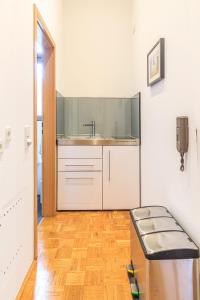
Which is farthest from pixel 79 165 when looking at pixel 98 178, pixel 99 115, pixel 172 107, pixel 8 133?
pixel 8 133

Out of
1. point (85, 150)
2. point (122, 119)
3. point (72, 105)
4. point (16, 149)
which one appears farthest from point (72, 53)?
point (16, 149)

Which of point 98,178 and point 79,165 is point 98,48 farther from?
point 98,178

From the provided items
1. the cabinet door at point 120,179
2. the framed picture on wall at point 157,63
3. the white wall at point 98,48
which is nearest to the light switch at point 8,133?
the framed picture on wall at point 157,63

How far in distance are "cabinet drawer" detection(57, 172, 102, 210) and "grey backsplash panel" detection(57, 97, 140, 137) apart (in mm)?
825

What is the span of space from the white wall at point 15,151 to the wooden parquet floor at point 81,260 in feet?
0.54

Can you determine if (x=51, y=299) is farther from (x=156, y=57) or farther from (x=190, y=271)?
(x=156, y=57)

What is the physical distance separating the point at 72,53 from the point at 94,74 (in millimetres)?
434

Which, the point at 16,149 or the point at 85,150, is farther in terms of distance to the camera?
the point at 85,150

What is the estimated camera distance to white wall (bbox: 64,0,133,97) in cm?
430

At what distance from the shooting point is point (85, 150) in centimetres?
375

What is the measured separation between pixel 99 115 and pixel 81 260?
8.01 ft

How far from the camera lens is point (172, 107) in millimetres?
2104

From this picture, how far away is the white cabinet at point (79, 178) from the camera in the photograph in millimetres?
3746

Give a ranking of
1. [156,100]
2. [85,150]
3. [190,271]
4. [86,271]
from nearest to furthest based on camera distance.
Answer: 1. [190,271]
2. [86,271]
3. [156,100]
4. [85,150]
